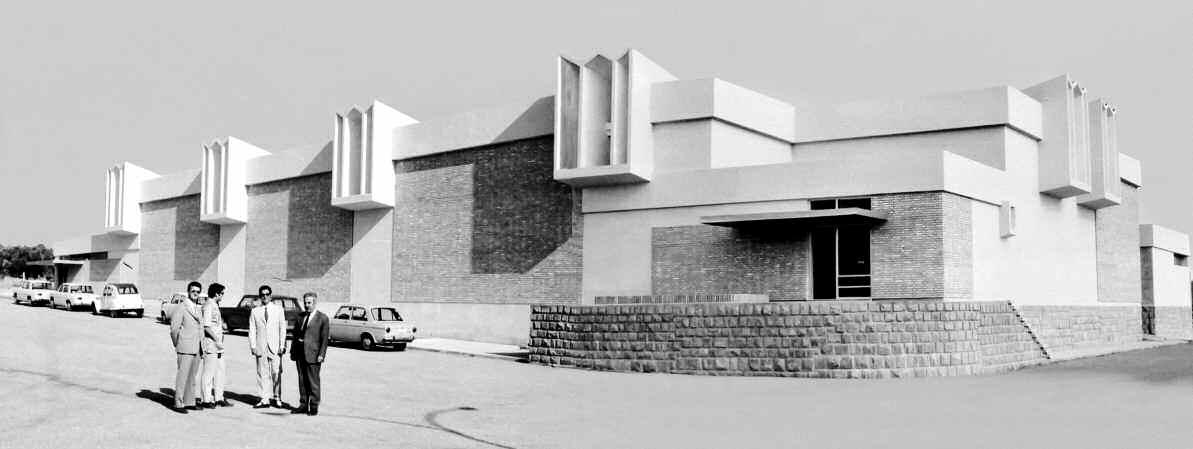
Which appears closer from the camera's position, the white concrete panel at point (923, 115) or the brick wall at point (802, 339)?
the brick wall at point (802, 339)

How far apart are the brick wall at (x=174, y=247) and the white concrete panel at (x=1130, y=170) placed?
3874cm

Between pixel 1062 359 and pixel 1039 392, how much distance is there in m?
8.65

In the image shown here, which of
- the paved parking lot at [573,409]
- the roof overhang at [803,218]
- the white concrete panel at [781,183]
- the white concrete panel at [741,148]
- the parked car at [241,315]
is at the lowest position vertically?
the paved parking lot at [573,409]

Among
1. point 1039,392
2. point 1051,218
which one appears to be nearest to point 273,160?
point 1051,218

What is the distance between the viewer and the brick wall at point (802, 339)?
20.1 metres

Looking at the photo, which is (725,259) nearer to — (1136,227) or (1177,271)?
(1136,227)

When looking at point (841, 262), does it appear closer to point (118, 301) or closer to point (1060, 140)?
point (1060, 140)

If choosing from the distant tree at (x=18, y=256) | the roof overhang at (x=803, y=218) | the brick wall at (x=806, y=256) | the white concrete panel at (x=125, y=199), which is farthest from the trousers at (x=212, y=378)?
the distant tree at (x=18, y=256)

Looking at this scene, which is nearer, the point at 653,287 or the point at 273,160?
the point at 653,287

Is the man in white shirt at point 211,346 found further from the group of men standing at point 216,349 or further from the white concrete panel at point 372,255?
the white concrete panel at point 372,255

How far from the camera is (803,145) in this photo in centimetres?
3234

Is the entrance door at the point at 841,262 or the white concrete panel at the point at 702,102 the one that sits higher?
the white concrete panel at the point at 702,102

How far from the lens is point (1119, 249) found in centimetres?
3631

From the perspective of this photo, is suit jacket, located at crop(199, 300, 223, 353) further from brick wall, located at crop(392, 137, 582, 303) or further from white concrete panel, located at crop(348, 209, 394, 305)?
white concrete panel, located at crop(348, 209, 394, 305)
